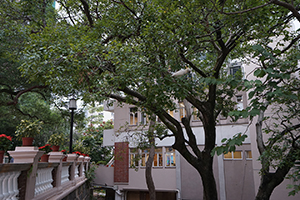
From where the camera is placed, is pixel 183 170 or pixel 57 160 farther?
pixel 183 170

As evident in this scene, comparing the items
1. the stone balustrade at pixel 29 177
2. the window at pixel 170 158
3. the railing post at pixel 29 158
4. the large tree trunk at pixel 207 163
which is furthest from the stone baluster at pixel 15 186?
the window at pixel 170 158

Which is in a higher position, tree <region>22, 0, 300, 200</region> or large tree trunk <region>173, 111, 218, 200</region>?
tree <region>22, 0, 300, 200</region>

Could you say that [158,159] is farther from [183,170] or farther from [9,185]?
[9,185]

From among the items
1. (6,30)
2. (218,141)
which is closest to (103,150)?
(218,141)

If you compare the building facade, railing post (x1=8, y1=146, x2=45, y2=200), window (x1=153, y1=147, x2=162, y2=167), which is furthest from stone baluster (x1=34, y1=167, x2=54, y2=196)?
window (x1=153, y1=147, x2=162, y2=167)

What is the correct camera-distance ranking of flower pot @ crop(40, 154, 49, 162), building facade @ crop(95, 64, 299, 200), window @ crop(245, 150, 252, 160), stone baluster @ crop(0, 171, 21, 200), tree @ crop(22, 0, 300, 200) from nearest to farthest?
1. stone baluster @ crop(0, 171, 21, 200)
2. flower pot @ crop(40, 154, 49, 162)
3. tree @ crop(22, 0, 300, 200)
4. building facade @ crop(95, 64, 299, 200)
5. window @ crop(245, 150, 252, 160)

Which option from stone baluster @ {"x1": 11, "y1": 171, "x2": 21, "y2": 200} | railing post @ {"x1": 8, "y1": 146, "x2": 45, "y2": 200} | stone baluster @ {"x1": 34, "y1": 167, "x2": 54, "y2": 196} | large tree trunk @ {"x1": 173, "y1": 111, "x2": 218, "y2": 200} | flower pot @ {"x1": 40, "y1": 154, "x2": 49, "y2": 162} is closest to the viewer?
stone baluster @ {"x1": 11, "y1": 171, "x2": 21, "y2": 200}

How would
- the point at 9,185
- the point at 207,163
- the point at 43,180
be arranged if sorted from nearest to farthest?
the point at 9,185, the point at 43,180, the point at 207,163

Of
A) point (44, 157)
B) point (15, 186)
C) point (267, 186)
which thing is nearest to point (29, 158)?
point (15, 186)

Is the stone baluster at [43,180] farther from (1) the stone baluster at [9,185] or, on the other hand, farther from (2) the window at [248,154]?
(2) the window at [248,154]

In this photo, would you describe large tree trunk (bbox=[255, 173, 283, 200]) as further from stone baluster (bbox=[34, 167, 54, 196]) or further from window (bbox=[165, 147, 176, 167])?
window (bbox=[165, 147, 176, 167])

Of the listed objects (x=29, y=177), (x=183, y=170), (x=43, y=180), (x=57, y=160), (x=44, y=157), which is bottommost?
(x=183, y=170)

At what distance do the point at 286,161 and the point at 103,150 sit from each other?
2011 cm

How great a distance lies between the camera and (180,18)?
717 centimetres
